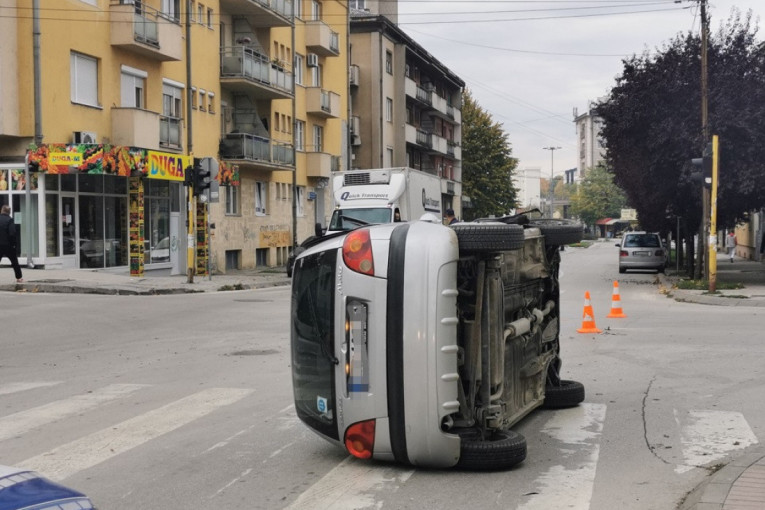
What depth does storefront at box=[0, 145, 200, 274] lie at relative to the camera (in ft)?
84.8

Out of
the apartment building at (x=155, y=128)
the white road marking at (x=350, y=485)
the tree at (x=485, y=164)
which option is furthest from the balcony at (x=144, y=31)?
the tree at (x=485, y=164)

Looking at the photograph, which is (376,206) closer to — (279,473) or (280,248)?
(280,248)

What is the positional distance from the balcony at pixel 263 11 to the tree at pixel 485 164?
43077mm

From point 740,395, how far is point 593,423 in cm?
209

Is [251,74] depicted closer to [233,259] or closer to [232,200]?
[232,200]

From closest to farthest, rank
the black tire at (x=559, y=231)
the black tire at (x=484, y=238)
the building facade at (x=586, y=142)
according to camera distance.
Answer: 1. the black tire at (x=484, y=238)
2. the black tire at (x=559, y=231)
3. the building facade at (x=586, y=142)

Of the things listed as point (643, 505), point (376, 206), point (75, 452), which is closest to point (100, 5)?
point (376, 206)

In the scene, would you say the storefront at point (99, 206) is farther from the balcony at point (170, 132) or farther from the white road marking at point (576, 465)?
the white road marking at point (576, 465)

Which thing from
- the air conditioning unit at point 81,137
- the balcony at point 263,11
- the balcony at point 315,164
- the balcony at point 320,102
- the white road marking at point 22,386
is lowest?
the white road marking at point 22,386

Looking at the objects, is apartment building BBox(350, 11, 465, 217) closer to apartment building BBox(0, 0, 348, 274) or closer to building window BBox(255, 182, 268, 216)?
apartment building BBox(0, 0, 348, 274)

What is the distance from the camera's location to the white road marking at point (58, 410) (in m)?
7.88

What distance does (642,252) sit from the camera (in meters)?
37.2

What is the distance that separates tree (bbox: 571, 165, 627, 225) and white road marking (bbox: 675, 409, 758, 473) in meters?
135

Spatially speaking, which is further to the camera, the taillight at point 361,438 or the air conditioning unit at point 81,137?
the air conditioning unit at point 81,137
